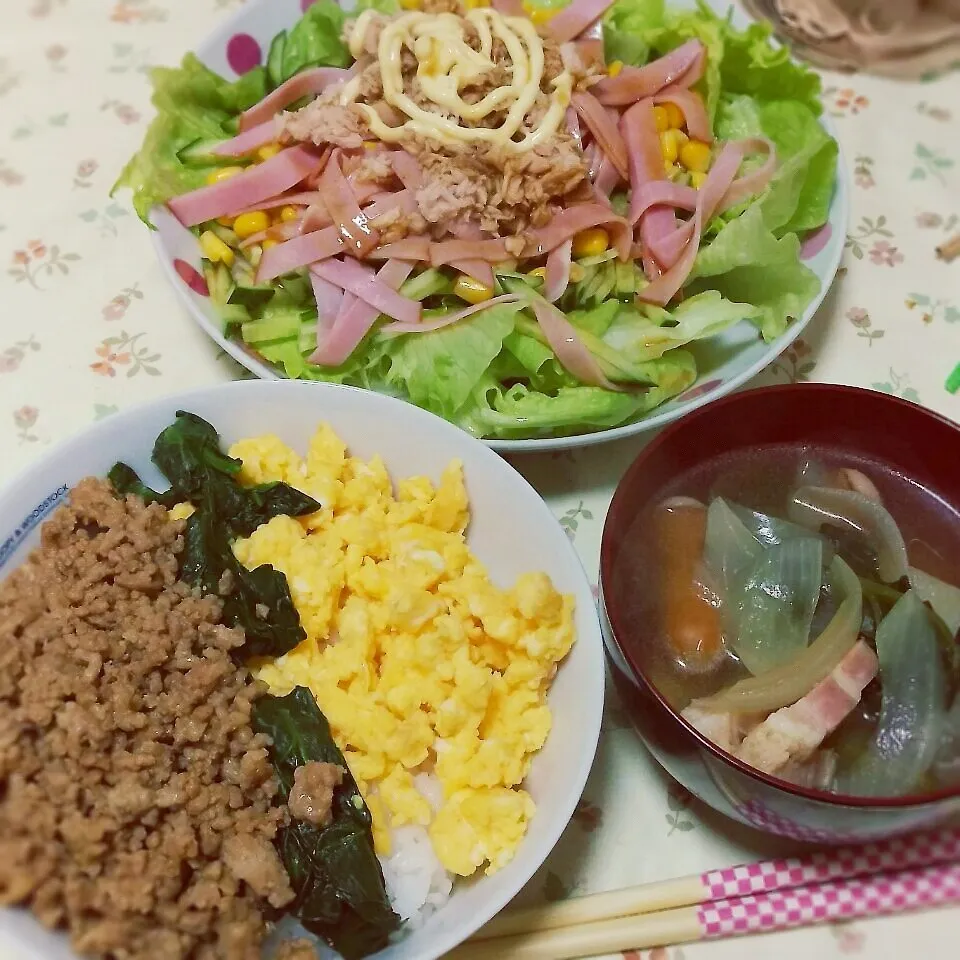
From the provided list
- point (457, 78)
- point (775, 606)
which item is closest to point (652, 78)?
point (457, 78)

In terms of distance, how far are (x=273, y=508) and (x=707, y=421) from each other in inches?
30.2

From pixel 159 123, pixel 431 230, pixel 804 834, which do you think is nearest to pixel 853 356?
pixel 431 230

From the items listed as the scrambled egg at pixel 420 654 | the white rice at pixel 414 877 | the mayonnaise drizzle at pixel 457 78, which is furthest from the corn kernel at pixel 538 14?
the white rice at pixel 414 877

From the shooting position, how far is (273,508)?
1549 mm

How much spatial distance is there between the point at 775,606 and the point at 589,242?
892 mm

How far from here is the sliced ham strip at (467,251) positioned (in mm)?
1840

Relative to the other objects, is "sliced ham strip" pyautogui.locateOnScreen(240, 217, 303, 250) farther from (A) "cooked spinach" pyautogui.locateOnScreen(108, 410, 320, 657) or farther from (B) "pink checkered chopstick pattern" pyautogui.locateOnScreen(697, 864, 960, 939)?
(B) "pink checkered chopstick pattern" pyautogui.locateOnScreen(697, 864, 960, 939)

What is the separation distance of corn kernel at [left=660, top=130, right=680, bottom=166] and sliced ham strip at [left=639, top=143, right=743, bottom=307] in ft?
0.34

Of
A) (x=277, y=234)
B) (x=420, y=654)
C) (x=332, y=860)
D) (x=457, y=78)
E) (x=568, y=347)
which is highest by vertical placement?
(x=457, y=78)

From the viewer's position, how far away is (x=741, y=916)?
1427 mm

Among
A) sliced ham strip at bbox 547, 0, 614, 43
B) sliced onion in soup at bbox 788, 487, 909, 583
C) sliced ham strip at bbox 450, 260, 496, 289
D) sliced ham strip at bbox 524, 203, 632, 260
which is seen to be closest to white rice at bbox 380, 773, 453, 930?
sliced onion in soup at bbox 788, 487, 909, 583

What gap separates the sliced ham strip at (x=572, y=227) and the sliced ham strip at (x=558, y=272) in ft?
0.05

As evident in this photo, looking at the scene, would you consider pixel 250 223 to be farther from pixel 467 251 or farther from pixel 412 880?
pixel 412 880

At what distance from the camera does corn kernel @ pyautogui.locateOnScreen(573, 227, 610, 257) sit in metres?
1.93
